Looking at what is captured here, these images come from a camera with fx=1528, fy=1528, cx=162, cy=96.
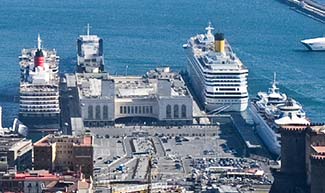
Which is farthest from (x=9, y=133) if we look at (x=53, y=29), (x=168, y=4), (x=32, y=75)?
(x=168, y=4)

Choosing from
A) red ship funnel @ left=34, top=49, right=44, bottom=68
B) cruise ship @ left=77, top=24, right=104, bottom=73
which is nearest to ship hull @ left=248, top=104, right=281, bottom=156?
red ship funnel @ left=34, top=49, right=44, bottom=68

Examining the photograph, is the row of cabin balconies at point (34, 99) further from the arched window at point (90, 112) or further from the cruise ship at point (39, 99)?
the arched window at point (90, 112)

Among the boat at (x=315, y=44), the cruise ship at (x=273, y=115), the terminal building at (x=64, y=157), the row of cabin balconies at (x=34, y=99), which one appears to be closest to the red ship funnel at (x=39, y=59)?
the row of cabin balconies at (x=34, y=99)

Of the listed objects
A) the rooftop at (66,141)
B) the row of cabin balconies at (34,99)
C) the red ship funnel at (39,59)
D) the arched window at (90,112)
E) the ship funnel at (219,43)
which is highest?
the ship funnel at (219,43)

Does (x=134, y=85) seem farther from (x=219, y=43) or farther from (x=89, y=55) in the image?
(x=89, y=55)

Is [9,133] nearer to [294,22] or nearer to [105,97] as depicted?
[105,97]
